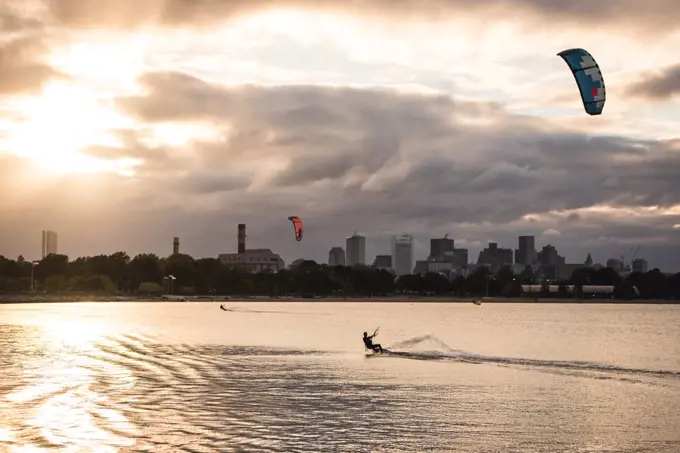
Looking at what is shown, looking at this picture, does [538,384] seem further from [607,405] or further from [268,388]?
[268,388]

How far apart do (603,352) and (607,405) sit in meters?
38.6

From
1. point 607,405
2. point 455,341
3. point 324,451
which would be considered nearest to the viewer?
point 324,451

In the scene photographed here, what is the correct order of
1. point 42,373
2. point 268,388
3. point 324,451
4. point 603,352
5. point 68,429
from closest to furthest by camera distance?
point 324,451
point 68,429
point 268,388
point 42,373
point 603,352

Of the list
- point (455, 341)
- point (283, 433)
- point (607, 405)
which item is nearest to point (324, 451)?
point (283, 433)

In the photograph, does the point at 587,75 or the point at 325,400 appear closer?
the point at 325,400

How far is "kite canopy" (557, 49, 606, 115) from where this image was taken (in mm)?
46375

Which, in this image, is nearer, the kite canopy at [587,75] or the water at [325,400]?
the water at [325,400]

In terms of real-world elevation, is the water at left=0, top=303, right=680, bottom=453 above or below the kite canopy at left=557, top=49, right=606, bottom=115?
below

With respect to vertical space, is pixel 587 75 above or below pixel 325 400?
above

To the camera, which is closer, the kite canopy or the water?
the water

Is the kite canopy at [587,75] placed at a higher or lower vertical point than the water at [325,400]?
higher

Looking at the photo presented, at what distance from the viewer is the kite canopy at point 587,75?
46.4 metres

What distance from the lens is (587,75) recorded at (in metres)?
46.9

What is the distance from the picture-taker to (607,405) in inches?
1452
